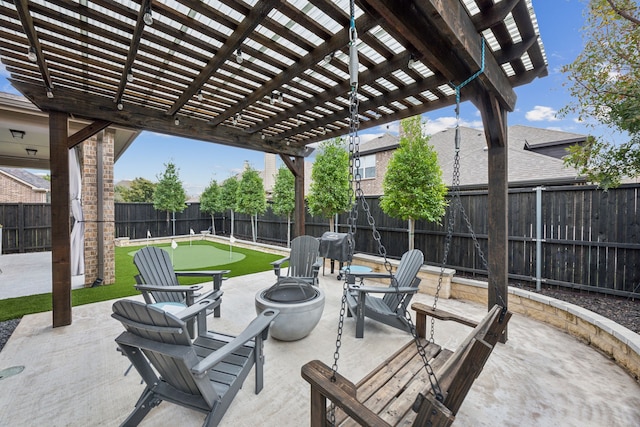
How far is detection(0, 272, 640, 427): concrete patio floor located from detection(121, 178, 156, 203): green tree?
26335 mm

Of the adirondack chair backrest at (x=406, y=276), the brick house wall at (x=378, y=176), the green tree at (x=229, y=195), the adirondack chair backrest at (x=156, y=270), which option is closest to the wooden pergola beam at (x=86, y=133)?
the adirondack chair backrest at (x=156, y=270)

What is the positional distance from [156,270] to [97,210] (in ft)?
10.3

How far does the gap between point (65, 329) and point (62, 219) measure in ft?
4.49

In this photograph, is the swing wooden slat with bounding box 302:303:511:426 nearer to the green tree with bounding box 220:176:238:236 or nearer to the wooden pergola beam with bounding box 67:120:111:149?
the wooden pergola beam with bounding box 67:120:111:149

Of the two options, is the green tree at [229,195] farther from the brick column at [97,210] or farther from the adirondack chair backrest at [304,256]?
the adirondack chair backrest at [304,256]

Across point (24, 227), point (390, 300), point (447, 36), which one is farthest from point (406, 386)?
point (24, 227)

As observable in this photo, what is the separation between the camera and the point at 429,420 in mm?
1155

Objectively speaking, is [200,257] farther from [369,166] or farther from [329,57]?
[369,166]

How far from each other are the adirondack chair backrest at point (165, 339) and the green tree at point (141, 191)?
28.9 m

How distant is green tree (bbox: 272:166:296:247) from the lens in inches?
356

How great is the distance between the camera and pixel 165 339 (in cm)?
149

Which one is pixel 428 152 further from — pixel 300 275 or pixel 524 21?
pixel 300 275

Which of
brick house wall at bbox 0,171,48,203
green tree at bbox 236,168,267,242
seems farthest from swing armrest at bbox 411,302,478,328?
brick house wall at bbox 0,171,48,203

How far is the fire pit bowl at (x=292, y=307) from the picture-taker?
2775 millimetres
